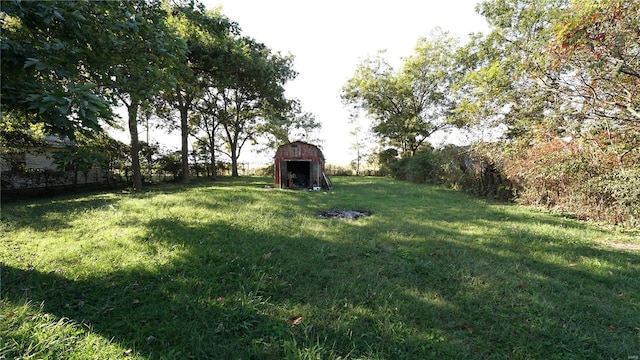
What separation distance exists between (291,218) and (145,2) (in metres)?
6.67

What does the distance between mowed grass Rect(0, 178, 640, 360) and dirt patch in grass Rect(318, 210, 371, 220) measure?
140cm

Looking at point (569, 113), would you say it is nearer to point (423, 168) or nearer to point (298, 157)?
point (298, 157)

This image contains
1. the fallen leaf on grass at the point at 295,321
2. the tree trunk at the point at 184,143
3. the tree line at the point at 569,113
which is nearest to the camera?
the fallen leaf on grass at the point at 295,321

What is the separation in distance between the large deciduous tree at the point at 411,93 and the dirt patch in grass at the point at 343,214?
70.5 feet

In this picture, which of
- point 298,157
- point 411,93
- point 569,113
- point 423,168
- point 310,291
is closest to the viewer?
point 310,291

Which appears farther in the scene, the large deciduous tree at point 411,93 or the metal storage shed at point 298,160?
the large deciduous tree at point 411,93

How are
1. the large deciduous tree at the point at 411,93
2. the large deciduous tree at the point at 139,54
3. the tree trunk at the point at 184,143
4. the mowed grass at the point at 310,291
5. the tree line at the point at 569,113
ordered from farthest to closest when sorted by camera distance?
the large deciduous tree at the point at 411,93 < the tree trunk at the point at 184,143 < the tree line at the point at 569,113 < the large deciduous tree at the point at 139,54 < the mowed grass at the point at 310,291

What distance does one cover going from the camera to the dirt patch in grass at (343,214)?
7573mm

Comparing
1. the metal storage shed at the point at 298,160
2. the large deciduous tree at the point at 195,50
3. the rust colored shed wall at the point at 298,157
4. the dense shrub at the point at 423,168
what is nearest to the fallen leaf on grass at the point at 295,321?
the large deciduous tree at the point at 195,50

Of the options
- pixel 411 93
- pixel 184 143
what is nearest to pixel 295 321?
pixel 184 143

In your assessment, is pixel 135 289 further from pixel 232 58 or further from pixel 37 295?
pixel 232 58

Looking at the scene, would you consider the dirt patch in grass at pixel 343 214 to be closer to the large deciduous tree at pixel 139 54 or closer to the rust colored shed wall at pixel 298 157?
the large deciduous tree at pixel 139 54

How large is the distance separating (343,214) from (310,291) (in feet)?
15.4

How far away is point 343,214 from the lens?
26.3ft
